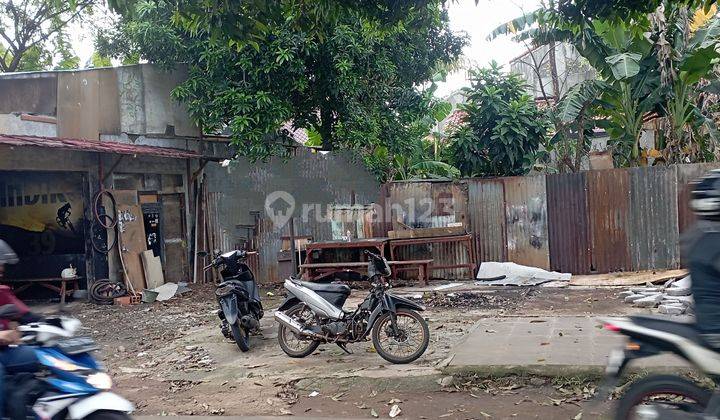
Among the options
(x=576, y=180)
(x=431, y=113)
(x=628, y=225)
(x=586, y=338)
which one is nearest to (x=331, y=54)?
(x=431, y=113)

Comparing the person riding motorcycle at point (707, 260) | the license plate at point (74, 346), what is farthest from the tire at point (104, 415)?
the person riding motorcycle at point (707, 260)

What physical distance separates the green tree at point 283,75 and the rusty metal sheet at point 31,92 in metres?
1.82

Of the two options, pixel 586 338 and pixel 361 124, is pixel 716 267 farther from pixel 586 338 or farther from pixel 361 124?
pixel 361 124

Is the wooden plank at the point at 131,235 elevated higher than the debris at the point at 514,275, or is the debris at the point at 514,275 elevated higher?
the wooden plank at the point at 131,235

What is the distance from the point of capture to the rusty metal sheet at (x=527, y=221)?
505 inches

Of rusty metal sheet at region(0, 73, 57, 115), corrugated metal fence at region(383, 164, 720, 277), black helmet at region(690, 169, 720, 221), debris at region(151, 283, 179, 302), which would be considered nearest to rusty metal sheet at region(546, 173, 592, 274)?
corrugated metal fence at region(383, 164, 720, 277)

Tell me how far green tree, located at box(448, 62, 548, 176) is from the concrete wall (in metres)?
2.30

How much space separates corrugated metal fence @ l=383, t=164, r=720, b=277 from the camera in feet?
39.9

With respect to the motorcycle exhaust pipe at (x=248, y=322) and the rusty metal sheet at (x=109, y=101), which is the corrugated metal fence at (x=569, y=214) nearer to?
the rusty metal sheet at (x=109, y=101)

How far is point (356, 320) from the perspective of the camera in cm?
695

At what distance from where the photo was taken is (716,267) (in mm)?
3371

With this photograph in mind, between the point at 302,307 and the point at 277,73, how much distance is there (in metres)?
6.52

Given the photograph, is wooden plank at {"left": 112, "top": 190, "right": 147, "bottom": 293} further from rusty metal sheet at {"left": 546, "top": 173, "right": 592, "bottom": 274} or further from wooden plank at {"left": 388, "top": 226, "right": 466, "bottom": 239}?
rusty metal sheet at {"left": 546, "top": 173, "right": 592, "bottom": 274}

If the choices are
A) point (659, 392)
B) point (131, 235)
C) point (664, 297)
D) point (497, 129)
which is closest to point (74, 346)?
point (659, 392)
